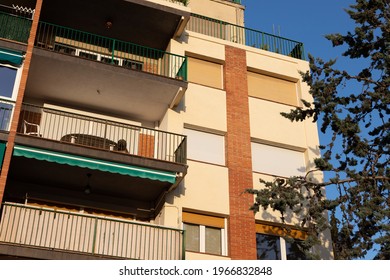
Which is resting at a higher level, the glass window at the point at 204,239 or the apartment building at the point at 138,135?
the apartment building at the point at 138,135

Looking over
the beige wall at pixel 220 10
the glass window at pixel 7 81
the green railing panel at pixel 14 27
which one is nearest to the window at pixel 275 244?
the glass window at pixel 7 81

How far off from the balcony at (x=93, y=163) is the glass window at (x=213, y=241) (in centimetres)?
171

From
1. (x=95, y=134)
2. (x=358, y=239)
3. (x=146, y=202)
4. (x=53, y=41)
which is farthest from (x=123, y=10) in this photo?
(x=358, y=239)

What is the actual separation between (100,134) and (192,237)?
4.24 m

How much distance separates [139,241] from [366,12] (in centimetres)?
1019

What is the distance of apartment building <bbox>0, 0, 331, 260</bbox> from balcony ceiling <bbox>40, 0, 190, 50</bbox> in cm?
4

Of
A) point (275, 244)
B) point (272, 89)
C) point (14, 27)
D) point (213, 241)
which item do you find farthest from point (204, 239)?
point (14, 27)

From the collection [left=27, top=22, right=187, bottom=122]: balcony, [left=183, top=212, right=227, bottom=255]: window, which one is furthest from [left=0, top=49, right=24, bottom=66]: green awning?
[left=183, top=212, right=227, bottom=255]: window

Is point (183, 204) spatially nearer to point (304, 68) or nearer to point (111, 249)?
point (111, 249)

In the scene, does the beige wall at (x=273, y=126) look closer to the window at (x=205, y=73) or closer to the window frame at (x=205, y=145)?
the window frame at (x=205, y=145)

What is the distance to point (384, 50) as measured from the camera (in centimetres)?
1798

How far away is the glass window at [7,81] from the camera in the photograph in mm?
15680

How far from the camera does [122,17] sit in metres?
19.0

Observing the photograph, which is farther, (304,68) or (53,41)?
(304,68)
